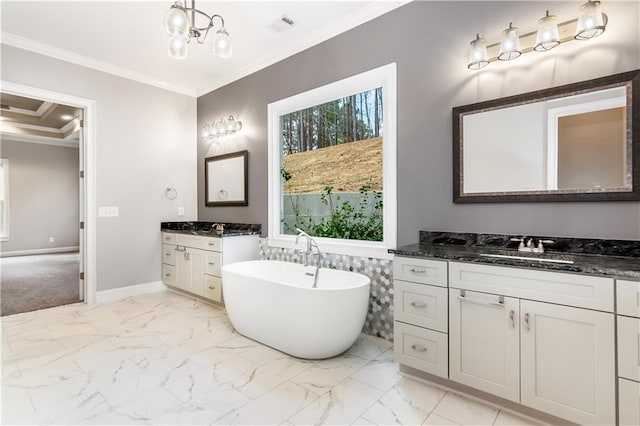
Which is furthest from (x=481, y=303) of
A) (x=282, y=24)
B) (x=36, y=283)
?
(x=36, y=283)

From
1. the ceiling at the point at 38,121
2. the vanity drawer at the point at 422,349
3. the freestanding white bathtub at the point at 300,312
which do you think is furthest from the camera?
→ the ceiling at the point at 38,121

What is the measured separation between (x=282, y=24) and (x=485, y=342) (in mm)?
2993

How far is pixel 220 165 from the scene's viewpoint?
4238mm

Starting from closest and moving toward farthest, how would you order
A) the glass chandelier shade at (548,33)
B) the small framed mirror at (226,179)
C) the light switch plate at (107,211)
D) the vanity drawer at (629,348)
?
the vanity drawer at (629,348) < the glass chandelier shade at (548,33) < the light switch plate at (107,211) < the small framed mirror at (226,179)

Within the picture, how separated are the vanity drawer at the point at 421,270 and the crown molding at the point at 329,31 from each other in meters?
2.04

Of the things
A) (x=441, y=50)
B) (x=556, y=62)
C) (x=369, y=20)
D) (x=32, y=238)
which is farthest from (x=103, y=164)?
(x=32, y=238)

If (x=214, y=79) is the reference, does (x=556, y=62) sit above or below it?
below

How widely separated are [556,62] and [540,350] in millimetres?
1655

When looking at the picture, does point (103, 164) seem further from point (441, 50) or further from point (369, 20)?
point (441, 50)

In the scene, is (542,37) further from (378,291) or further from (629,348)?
(378,291)

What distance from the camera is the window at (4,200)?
680 centimetres

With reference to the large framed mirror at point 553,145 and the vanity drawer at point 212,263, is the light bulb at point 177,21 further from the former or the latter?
the vanity drawer at point 212,263

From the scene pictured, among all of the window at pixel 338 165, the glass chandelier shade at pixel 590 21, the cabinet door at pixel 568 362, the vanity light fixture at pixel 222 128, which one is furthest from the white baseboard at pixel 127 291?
the glass chandelier shade at pixel 590 21

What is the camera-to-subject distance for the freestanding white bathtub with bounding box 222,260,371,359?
220 centimetres
